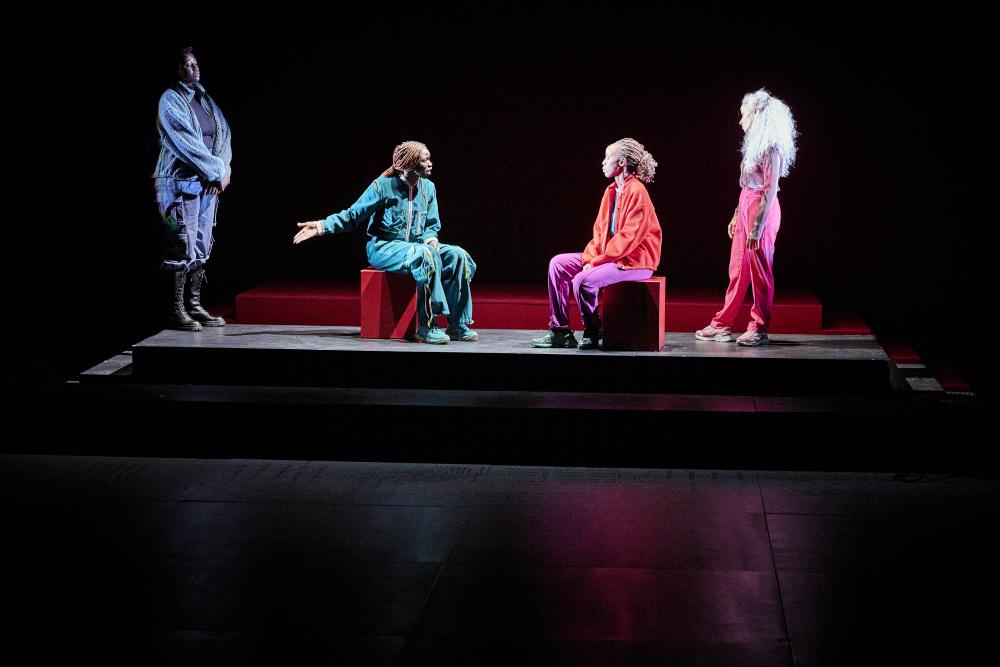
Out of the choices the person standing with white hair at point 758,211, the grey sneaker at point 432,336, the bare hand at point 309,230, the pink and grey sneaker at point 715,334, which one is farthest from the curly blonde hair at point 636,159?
the bare hand at point 309,230

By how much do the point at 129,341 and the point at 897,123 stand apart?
16.0 feet

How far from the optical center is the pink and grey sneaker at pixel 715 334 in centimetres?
685

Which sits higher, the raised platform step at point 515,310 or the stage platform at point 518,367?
the raised platform step at point 515,310

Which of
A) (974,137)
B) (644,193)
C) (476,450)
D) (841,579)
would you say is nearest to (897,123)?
(974,137)

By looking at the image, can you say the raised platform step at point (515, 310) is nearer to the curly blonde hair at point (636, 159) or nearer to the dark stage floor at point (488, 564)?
the curly blonde hair at point (636, 159)

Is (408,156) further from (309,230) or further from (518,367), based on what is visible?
(518,367)

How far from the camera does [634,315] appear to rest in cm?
650

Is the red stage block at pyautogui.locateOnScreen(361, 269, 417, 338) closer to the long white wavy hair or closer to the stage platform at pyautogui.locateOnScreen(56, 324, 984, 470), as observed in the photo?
the stage platform at pyautogui.locateOnScreen(56, 324, 984, 470)

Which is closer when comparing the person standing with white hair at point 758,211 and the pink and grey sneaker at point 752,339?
the person standing with white hair at point 758,211

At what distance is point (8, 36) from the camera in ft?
27.2

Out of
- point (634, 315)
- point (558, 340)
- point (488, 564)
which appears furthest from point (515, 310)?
point (488, 564)

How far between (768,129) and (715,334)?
3.53 feet

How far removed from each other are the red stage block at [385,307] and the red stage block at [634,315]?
103cm

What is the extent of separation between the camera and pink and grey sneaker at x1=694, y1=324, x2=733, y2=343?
Answer: 6.85 m
